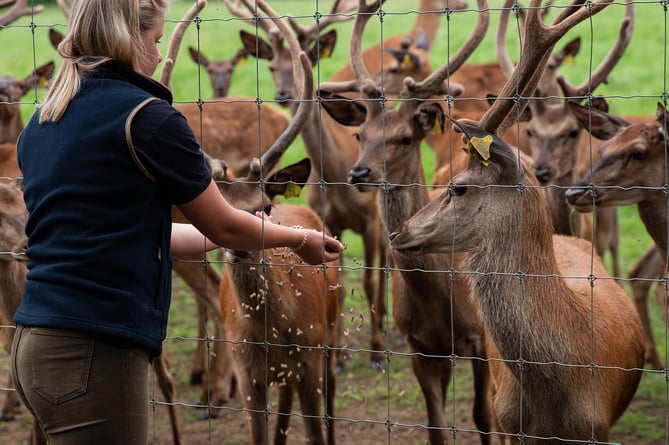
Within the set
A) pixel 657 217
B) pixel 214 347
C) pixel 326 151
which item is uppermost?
pixel 326 151

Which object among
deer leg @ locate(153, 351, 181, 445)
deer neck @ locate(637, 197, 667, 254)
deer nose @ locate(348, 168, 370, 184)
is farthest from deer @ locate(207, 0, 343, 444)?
deer neck @ locate(637, 197, 667, 254)

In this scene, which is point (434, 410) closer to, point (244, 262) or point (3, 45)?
point (244, 262)

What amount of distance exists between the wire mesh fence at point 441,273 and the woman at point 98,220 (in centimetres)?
103

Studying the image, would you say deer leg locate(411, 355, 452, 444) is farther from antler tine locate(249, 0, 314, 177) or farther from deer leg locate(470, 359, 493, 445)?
antler tine locate(249, 0, 314, 177)

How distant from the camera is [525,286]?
3682mm

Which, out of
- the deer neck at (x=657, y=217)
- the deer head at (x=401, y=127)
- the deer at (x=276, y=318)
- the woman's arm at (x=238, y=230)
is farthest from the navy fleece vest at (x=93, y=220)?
the deer neck at (x=657, y=217)

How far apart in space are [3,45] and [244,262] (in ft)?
58.1

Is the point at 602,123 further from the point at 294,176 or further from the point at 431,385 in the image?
the point at 294,176

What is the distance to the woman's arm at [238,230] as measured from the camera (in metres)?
2.64

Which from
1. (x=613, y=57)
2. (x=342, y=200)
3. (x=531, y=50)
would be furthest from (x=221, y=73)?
(x=531, y=50)

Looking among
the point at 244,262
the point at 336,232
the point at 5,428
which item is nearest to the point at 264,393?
the point at 244,262

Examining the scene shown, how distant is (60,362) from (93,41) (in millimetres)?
852

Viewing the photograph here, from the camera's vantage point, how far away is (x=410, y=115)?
541 cm

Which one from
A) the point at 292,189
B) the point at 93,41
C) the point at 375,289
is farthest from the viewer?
the point at 375,289
